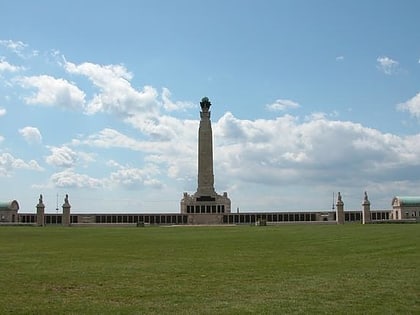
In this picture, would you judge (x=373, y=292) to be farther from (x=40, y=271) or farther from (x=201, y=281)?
(x=40, y=271)

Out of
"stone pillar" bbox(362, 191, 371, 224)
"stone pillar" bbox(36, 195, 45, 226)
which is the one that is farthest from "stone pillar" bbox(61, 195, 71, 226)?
"stone pillar" bbox(362, 191, 371, 224)

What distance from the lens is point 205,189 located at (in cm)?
12019

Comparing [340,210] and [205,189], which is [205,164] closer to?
[205,189]

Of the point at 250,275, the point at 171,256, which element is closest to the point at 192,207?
the point at 171,256

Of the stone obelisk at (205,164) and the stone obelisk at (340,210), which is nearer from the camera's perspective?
Result: the stone obelisk at (340,210)

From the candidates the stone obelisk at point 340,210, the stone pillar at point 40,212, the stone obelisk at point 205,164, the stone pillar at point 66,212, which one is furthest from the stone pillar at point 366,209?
the stone pillar at point 40,212

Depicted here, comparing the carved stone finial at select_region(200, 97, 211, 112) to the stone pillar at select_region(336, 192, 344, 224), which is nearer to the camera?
the stone pillar at select_region(336, 192, 344, 224)

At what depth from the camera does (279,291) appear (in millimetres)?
15141

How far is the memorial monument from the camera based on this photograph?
118375 mm

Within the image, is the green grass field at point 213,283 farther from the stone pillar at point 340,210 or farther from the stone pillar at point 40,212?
the stone pillar at point 40,212

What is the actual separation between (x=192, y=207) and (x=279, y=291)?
103806 millimetres

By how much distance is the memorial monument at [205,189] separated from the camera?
388 feet

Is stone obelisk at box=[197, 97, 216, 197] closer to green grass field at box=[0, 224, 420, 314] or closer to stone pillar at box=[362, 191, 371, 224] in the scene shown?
stone pillar at box=[362, 191, 371, 224]

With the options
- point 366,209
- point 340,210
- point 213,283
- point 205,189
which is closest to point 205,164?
point 205,189
